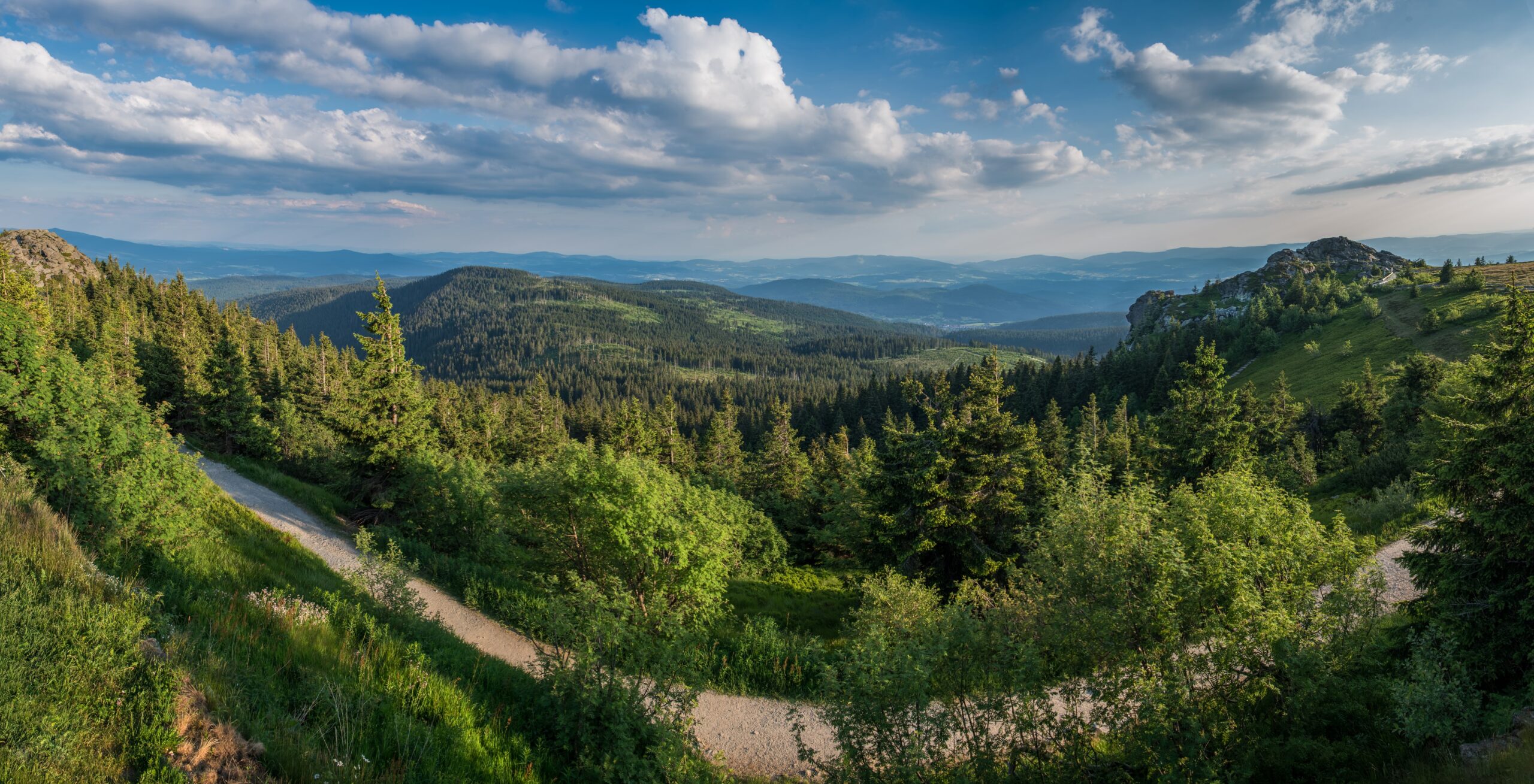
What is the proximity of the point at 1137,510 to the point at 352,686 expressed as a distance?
56.6ft

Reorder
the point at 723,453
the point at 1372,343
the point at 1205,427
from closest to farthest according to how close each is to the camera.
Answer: the point at 1205,427 → the point at 723,453 → the point at 1372,343

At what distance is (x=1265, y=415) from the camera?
→ 4972 centimetres

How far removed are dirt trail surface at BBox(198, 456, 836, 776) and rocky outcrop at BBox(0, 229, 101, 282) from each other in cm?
12848

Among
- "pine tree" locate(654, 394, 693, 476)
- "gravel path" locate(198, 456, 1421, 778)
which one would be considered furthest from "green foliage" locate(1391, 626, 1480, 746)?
"pine tree" locate(654, 394, 693, 476)

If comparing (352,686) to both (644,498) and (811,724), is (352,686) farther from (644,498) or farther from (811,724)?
(811,724)

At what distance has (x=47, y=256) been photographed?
4577 inches

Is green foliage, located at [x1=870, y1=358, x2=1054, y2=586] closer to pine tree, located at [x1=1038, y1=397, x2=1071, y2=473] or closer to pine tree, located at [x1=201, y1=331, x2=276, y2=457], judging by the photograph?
pine tree, located at [x1=1038, y1=397, x2=1071, y2=473]

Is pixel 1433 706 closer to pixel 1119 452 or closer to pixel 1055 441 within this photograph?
pixel 1119 452

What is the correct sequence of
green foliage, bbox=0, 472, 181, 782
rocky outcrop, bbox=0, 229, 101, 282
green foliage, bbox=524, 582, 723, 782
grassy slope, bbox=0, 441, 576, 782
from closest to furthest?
green foliage, bbox=0, 472, 181, 782, grassy slope, bbox=0, 441, 576, 782, green foliage, bbox=524, 582, 723, 782, rocky outcrop, bbox=0, 229, 101, 282

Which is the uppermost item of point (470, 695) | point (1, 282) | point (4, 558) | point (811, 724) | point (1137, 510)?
point (1, 282)

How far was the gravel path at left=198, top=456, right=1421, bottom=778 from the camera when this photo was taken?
15.6 metres

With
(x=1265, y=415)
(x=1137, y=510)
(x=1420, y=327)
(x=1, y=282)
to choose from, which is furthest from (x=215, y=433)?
(x=1420, y=327)

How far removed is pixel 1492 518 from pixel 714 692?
19.3m

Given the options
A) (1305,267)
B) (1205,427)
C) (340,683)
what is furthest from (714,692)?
(1305,267)
